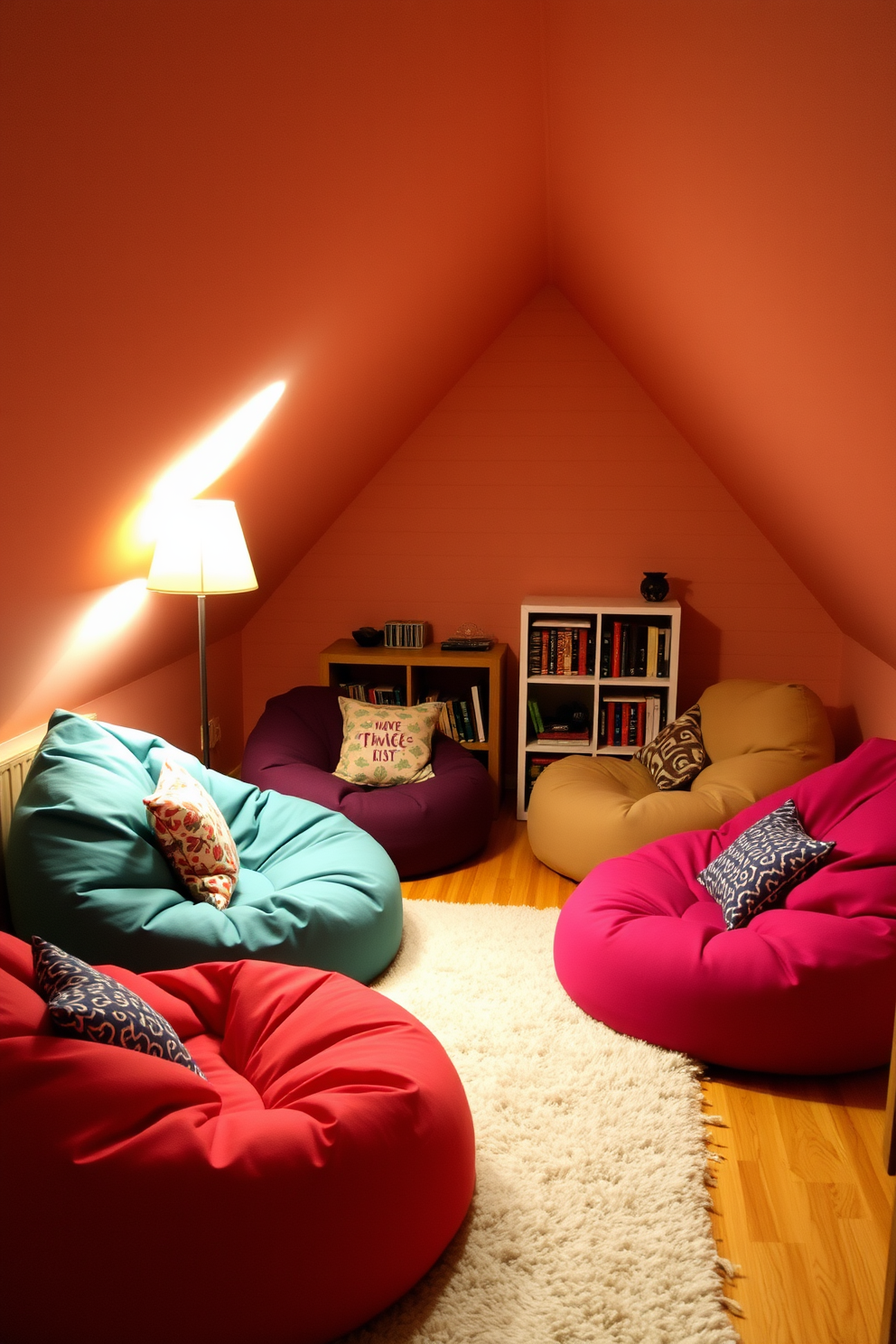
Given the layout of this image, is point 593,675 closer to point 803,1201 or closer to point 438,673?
point 438,673

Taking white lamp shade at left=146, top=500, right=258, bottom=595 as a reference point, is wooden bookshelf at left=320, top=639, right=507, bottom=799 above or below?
below

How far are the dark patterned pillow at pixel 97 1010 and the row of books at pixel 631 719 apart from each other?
3.00m

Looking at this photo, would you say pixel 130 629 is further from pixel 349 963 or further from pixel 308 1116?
pixel 308 1116

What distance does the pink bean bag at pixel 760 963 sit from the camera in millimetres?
2645

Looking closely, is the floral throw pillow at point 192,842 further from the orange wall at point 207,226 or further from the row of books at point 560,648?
the row of books at point 560,648

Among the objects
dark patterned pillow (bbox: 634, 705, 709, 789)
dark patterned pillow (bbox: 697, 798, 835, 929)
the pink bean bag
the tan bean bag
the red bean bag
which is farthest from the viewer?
dark patterned pillow (bbox: 634, 705, 709, 789)

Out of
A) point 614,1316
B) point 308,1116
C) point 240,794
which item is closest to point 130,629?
point 240,794

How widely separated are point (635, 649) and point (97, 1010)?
10.8ft

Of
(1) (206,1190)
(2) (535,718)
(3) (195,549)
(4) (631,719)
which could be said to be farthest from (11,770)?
(4) (631,719)

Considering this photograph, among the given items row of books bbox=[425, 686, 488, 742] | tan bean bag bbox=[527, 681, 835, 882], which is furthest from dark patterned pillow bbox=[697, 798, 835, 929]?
row of books bbox=[425, 686, 488, 742]

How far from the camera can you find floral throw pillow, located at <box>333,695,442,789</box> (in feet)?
14.5

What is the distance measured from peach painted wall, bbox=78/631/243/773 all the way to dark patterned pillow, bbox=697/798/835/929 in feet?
7.79

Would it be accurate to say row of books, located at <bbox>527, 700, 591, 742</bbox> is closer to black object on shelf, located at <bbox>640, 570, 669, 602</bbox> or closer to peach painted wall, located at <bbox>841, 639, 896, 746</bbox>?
black object on shelf, located at <bbox>640, 570, 669, 602</bbox>

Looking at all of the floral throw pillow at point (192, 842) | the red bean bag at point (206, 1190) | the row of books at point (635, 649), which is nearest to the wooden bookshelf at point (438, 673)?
the row of books at point (635, 649)
